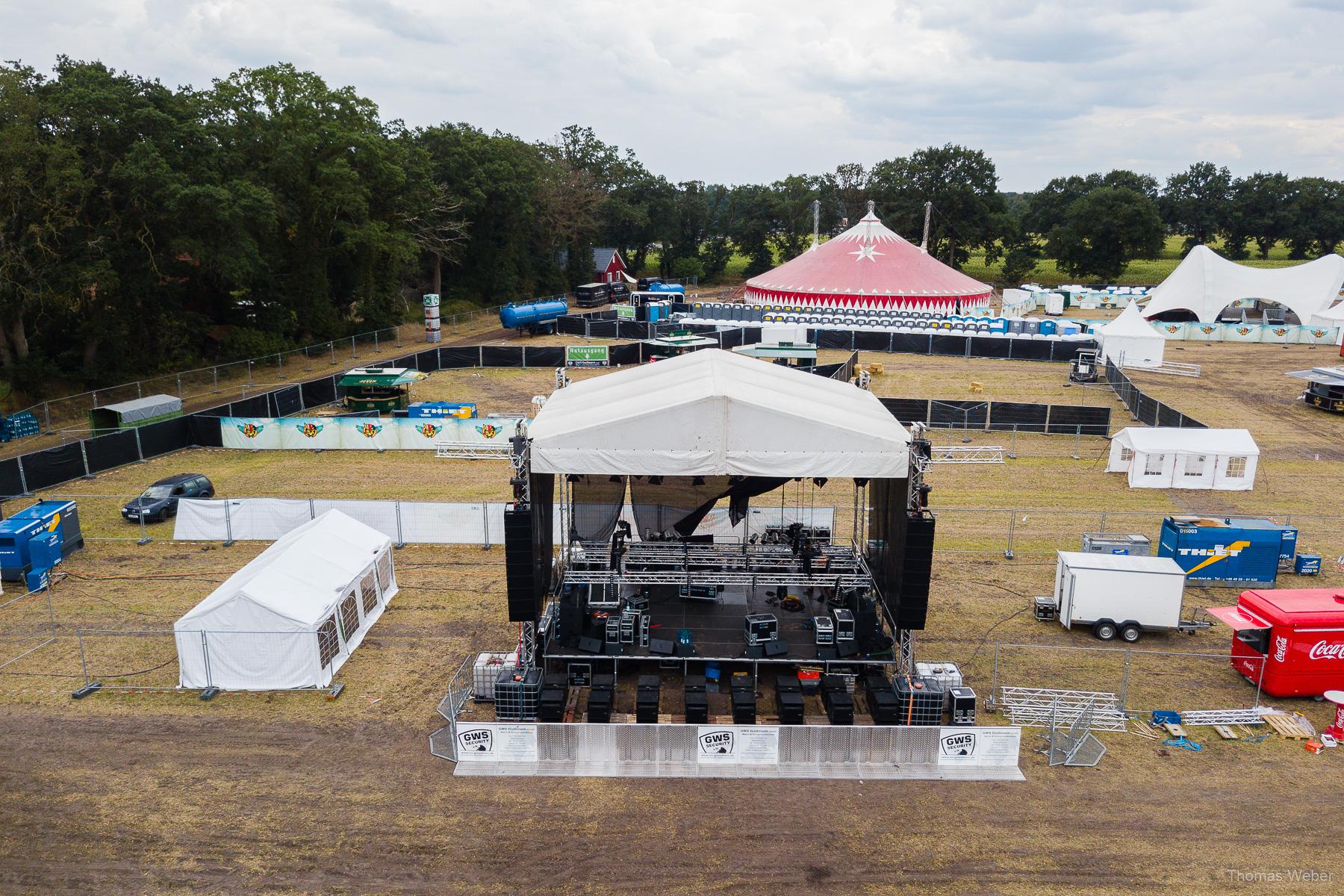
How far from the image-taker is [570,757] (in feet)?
46.5

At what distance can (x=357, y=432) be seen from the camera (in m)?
32.9

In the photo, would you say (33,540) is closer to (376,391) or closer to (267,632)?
(267,632)

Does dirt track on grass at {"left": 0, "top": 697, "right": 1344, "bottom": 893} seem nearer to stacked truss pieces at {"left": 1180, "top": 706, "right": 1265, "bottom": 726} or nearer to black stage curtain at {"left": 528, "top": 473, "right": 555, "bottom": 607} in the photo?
stacked truss pieces at {"left": 1180, "top": 706, "right": 1265, "bottom": 726}

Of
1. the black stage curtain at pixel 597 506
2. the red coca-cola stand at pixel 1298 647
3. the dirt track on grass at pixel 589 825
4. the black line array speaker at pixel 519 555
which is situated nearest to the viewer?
the dirt track on grass at pixel 589 825

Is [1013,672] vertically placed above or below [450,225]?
below

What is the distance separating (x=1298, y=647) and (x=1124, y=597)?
3286 millimetres

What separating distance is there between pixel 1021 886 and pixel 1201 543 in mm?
13239

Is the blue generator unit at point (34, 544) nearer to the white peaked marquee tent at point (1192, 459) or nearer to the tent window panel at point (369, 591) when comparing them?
the tent window panel at point (369, 591)

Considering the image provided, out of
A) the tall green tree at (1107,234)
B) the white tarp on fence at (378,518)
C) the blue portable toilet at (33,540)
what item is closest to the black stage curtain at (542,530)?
the white tarp on fence at (378,518)

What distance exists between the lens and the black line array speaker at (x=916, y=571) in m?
15.4

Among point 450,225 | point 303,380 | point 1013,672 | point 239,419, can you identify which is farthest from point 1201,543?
point 450,225

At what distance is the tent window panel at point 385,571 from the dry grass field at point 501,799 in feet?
1.90

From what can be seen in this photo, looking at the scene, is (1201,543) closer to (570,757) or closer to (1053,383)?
(570,757)

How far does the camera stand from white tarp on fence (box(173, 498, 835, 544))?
2375 cm
